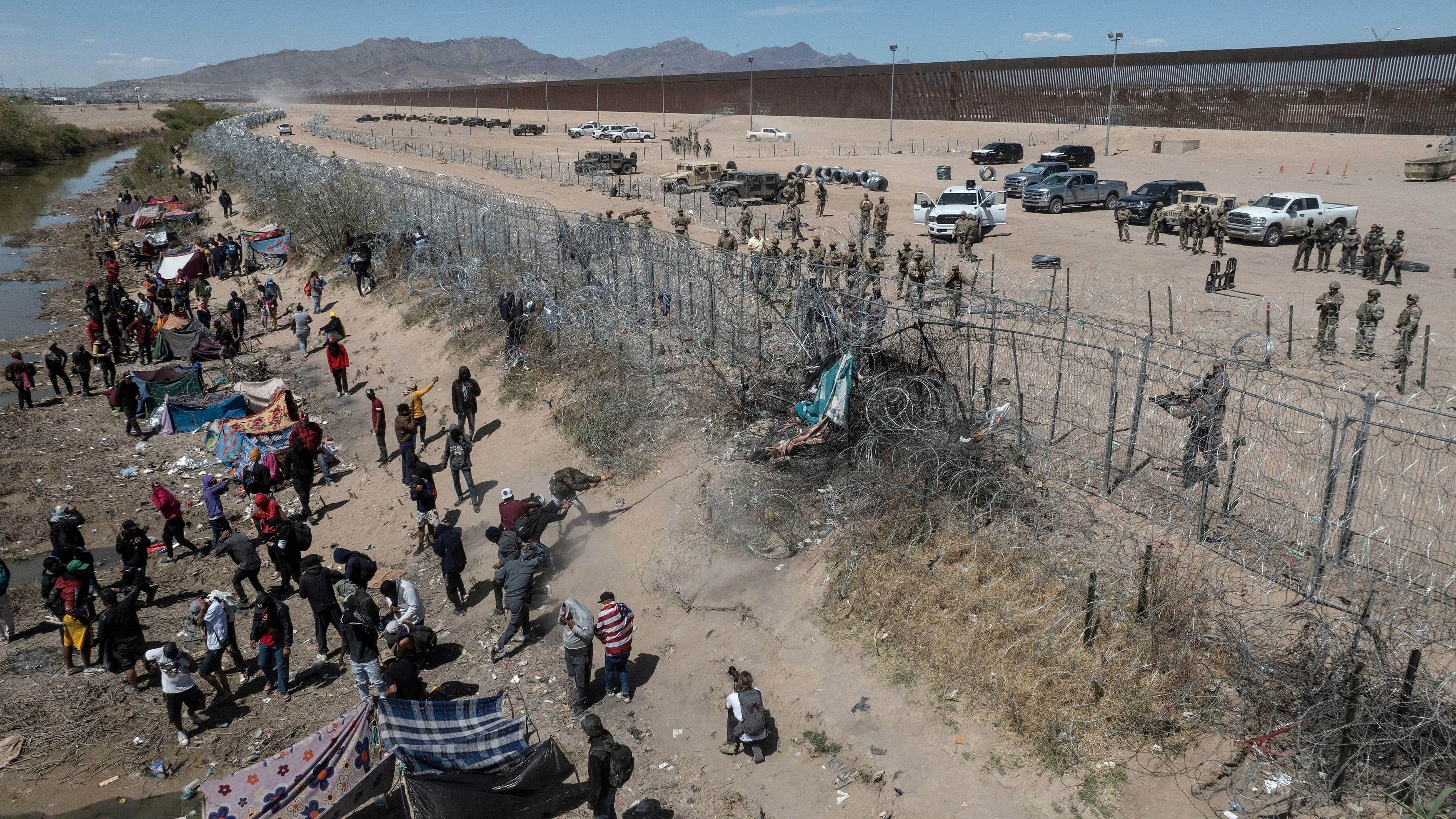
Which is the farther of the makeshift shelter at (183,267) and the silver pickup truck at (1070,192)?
the silver pickup truck at (1070,192)

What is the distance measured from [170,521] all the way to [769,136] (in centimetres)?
5957

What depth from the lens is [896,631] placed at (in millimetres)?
9000

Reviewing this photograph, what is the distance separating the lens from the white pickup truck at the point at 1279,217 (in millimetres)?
26469

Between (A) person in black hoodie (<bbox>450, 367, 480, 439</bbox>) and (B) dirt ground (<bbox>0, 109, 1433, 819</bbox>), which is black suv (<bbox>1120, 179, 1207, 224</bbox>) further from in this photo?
(A) person in black hoodie (<bbox>450, 367, 480, 439</bbox>)

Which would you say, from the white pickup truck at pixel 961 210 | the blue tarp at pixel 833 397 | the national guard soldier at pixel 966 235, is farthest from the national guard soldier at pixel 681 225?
the blue tarp at pixel 833 397

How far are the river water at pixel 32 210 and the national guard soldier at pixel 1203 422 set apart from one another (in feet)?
97.7

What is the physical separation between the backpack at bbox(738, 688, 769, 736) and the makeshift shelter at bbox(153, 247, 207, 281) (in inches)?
1029

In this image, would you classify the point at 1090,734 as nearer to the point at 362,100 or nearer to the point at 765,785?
the point at 765,785

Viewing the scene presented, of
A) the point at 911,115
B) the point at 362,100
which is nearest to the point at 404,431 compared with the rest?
the point at 911,115

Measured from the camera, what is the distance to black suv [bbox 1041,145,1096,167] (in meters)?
43.0

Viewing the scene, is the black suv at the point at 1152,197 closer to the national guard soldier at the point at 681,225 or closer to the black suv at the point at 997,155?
the national guard soldier at the point at 681,225

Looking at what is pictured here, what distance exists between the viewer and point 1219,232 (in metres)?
23.7

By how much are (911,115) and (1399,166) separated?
36.6 metres

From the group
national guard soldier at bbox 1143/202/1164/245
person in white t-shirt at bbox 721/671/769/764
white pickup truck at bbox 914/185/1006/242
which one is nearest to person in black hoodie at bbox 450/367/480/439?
person in white t-shirt at bbox 721/671/769/764
